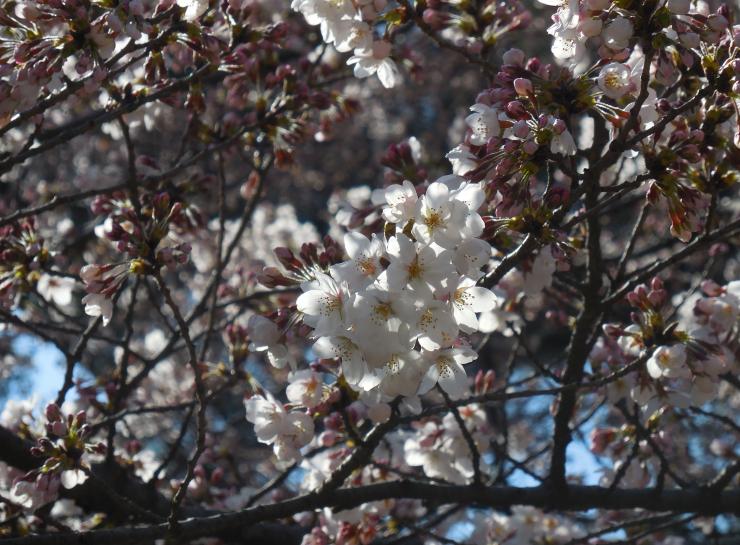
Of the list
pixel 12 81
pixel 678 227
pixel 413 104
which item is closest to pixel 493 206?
pixel 678 227

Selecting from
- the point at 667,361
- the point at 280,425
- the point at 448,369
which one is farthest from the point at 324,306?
the point at 667,361

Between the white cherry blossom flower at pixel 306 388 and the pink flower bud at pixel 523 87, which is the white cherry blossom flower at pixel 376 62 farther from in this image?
the white cherry blossom flower at pixel 306 388

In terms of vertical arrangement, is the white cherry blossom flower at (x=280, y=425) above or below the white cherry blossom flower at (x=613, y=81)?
below

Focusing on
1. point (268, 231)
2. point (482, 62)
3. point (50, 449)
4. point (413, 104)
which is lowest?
point (50, 449)

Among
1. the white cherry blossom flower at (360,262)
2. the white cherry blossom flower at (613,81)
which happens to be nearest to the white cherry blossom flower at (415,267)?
the white cherry blossom flower at (360,262)

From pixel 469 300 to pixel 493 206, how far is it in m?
0.41

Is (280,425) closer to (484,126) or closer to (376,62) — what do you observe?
(484,126)

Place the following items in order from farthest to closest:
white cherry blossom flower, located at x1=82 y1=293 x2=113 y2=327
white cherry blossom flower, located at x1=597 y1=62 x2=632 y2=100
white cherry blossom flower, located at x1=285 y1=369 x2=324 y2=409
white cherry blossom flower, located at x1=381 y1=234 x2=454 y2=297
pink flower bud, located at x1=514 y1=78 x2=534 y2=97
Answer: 1. white cherry blossom flower, located at x1=285 y1=369 x2=324 y2=409
2. white cherry blossom flower, located at x1=82 y1=293 x2=113 y2=327
3. white cherry blossom flower, located at x1=597 y1=62 x2=632 y2=100
4. pink flower bud, located at x1=514 y1=78 x2=534 y2=97
5. white cherry blossom flower, located at x1=381 y1=234 x2=454 y2=297

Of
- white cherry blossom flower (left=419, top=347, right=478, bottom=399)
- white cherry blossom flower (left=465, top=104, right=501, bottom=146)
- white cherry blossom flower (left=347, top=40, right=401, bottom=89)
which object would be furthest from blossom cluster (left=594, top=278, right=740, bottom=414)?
white cherry blossom flower (left=347, top=40, right=401, bottom=89)

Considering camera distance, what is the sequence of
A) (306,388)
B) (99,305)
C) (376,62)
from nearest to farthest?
1. (99,305)
2. (306,388)
3. (376,62)

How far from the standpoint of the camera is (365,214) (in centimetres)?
279

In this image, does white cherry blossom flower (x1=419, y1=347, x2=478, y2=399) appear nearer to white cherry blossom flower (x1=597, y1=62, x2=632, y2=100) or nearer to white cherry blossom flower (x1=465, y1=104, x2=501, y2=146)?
white cherry blossom flower (x1=465, y1=104, x2=501, y2=146)

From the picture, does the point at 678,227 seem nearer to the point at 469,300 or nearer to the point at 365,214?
the point at 469,300

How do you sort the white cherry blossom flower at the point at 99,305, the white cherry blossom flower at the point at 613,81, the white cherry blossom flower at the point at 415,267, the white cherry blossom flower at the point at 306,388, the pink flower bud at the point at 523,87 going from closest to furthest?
the white cherry blossom flower at the point at 415,267 < the pink flower bud at the point at 523,87 < the white cherry blossom flower at the point at 613,81 < the white cherry blossom flower at the point at 99,305 < the white cherry blossom flower at the point at 306,388
